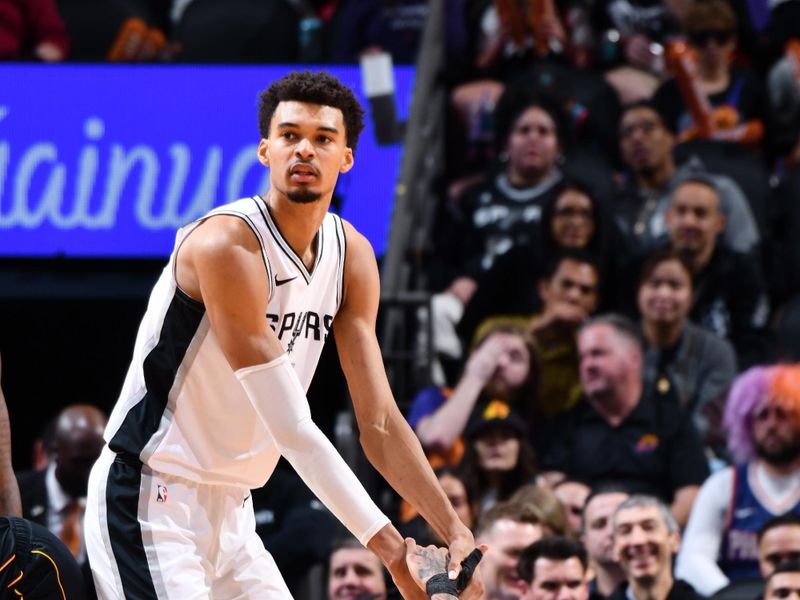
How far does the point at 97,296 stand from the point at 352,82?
1.78m

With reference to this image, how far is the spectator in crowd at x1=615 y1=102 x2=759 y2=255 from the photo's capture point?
787cm

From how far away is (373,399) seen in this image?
3979mm

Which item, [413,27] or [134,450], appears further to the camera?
[413,27]

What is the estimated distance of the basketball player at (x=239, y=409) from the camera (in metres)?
3.63

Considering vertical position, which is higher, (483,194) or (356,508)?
(483,194)

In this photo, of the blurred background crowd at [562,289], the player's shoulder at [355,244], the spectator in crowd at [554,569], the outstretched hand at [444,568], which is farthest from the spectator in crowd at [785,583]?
the player's shoulder at [355,244]

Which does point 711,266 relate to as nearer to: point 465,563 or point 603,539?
point 603,539

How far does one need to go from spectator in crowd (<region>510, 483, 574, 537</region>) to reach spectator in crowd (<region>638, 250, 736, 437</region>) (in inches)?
48.6

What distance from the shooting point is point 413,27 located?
9.40 meters

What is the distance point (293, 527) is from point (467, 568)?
3001 mm

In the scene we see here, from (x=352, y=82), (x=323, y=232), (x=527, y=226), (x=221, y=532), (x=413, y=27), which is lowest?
(x=221, y=532)

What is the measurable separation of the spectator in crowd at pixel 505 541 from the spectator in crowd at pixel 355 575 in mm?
455

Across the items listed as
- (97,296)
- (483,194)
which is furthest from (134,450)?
(483,194)

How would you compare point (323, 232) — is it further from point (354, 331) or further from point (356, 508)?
point (356, 508)
